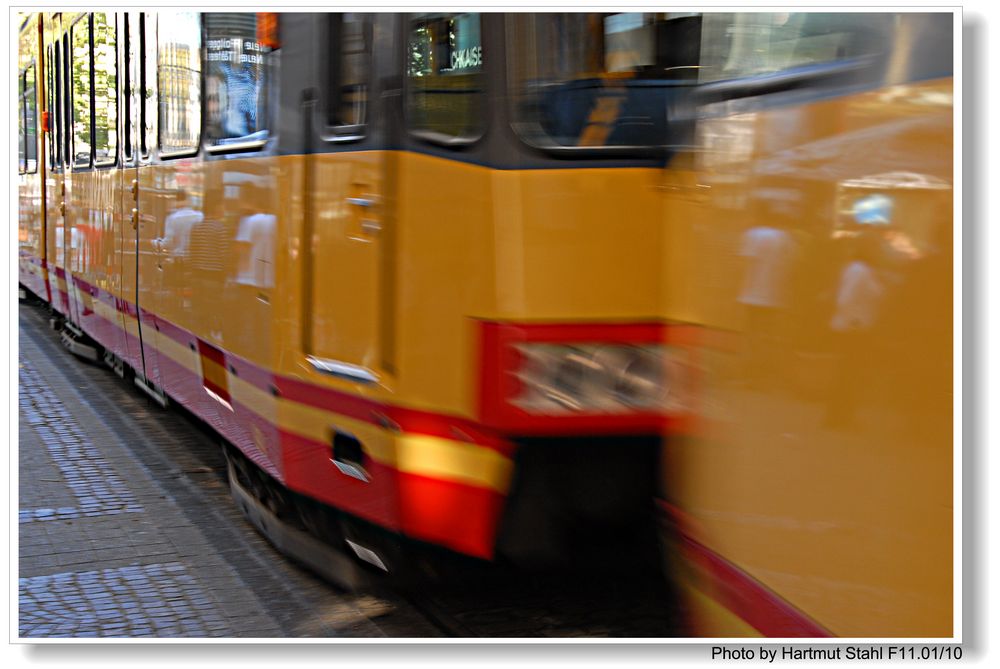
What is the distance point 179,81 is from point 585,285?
3.31m

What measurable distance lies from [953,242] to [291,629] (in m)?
3.33

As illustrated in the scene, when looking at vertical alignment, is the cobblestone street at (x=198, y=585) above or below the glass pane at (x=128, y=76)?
below

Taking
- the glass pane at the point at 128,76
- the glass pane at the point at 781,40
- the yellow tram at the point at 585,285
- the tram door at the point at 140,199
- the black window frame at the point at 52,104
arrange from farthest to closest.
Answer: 1. the black window frame at the point at 52,104
2. the glass pane at the point at 128,76
3. the tram door at the point at 140,199
4. the glass pane at the point at 781,40
5. the yellow tram at the point at 585,285

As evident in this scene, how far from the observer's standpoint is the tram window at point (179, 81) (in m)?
6.08

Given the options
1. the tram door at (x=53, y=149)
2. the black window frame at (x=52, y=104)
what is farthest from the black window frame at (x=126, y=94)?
the black window frame at (x=52, y=104)

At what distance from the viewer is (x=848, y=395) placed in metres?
2.42

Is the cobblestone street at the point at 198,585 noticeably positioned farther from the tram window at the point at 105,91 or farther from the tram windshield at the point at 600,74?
the tram window at the point at 105,91

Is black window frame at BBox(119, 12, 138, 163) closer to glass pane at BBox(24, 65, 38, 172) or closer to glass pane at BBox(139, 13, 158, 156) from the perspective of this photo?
glass pane at BBox(139, 13, 158, 156)

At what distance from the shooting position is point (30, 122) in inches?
502

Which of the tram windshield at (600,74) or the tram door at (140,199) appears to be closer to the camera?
the tram windshield at (600,74)

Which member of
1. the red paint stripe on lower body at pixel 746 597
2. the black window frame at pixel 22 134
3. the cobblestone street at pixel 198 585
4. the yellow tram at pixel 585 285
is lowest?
the cobblestone street at pixel 198 585

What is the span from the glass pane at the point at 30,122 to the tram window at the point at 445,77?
9.18m

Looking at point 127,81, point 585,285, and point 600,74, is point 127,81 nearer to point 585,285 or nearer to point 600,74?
point 600,74

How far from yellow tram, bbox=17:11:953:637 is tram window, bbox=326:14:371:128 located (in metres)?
0.01
